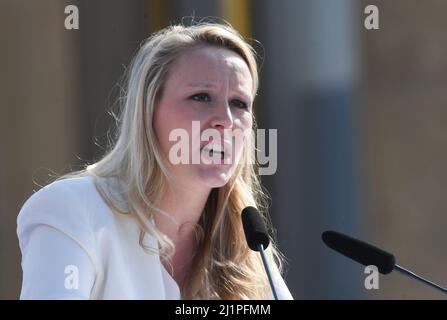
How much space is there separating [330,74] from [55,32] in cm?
141

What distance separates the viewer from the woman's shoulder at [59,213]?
185 cm

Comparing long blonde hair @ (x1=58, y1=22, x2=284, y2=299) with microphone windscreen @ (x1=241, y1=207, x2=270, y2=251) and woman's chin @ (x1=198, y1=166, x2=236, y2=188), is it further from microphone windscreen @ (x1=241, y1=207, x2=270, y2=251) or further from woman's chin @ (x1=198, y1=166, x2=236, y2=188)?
microphone windscreen @ (x1=241, y1=207, x2=270, y2=251)

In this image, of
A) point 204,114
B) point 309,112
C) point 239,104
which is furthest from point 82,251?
point 309,112

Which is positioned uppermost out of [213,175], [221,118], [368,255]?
[221,118]

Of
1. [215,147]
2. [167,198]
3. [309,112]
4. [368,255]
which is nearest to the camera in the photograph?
[368,255]

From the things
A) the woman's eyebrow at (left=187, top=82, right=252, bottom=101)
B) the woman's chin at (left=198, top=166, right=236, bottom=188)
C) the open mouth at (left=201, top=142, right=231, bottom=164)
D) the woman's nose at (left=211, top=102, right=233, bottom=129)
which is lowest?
the woman's chin at (left=198, top=166, right=236, bottom=188)

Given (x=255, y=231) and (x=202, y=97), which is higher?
(x=202, y=97)

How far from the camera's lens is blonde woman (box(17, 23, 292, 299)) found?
1.87 m

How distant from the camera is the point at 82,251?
1.84 metres

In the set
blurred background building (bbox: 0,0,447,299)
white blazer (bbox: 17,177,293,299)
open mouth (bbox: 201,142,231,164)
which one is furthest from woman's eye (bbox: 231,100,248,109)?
Result: blurred background building (bbox: 0,0,447,299)

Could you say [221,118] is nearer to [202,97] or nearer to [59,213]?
[202,97]

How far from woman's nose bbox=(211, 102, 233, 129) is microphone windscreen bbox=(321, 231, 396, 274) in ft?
1.49

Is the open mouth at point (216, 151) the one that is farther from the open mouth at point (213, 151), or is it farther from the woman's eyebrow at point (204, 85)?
the woman's eyebrow at point (204, 85)

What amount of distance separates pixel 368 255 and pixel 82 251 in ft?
2.06
